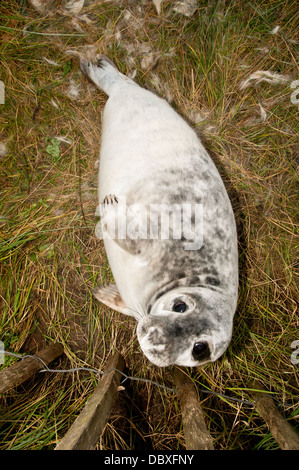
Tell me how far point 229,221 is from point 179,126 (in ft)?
2.32

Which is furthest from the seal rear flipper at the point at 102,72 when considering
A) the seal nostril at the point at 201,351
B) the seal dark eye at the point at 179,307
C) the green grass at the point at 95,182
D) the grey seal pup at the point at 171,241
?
the seal nostril at the point at 201,351

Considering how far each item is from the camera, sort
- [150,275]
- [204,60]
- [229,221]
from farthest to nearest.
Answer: [204,60]
[229,221]
[150,275]

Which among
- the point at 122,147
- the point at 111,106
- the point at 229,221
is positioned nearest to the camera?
the point at 229,221

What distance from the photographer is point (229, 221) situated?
1822mm

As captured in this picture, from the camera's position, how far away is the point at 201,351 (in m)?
1.42

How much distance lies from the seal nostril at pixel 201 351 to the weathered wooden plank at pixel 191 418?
0.40 m

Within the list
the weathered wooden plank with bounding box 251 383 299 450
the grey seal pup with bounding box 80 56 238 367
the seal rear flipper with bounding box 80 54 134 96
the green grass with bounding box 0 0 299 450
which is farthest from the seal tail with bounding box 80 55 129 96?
the weathered wooden plank with bounding box 251 383 299 450

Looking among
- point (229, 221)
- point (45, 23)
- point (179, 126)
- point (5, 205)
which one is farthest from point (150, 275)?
point (45, 23)

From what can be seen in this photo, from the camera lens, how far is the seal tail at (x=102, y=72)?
256 centimetres

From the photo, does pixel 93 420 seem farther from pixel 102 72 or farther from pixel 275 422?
pixel 102 72

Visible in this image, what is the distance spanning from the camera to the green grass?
2.41 metres

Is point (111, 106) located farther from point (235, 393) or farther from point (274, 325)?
point (235, 393)

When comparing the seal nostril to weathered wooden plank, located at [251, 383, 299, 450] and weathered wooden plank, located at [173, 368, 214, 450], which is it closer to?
weathered wooden plank, located at [173, 368, 214, 450]

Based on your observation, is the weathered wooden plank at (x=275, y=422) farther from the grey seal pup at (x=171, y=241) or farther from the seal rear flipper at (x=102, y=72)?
the seal rear flipper at (x=102, y=72)
